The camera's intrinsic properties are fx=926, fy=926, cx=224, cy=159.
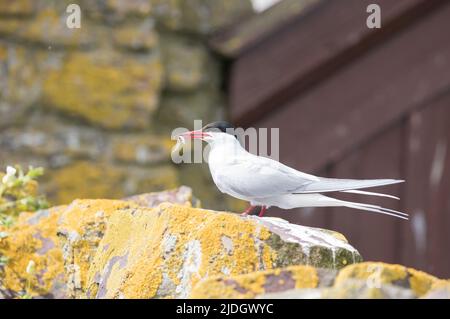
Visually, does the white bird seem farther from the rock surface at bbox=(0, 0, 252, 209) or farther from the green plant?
the rock surface at bbox=(0, 0, 252, 209)

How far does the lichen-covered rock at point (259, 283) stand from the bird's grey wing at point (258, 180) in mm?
463

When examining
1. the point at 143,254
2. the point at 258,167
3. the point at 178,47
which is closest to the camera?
the point at 143,254

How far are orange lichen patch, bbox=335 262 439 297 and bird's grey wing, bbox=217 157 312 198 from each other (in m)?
0.50

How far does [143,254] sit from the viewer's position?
1.79m

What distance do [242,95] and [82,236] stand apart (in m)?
1.76

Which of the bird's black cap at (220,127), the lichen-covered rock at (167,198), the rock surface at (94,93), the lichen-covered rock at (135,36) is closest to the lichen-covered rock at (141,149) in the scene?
the rock surface at (94,93)

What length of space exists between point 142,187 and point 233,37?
733mm

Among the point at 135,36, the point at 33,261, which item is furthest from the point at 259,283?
the point at 135,36

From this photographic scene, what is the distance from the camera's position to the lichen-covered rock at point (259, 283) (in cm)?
148

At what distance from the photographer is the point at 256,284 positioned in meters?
1.49

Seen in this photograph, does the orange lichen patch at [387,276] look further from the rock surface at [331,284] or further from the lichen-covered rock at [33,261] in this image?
the lichen-covered rock at [33,261]
